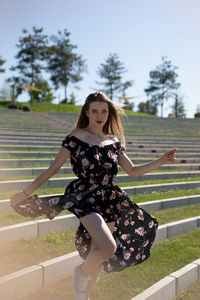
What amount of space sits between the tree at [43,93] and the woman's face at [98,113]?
2322 inches

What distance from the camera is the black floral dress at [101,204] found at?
2.91m

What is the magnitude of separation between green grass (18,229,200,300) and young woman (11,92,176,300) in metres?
0.42

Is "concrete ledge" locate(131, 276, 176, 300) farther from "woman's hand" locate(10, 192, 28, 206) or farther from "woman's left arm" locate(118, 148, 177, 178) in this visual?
"woman's hand" locate(10, 192, 28, 206)

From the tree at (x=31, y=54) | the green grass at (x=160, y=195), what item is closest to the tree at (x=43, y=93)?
the tree at (x=31, y=54)

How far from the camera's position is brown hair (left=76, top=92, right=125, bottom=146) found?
3.19m

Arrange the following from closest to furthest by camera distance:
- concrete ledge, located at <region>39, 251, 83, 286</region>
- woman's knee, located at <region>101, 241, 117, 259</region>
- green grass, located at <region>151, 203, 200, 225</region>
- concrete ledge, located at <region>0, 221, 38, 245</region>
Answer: woman's knee, located at <region>101, 241, 117, 259</region> → concrete ledge, located at <region>39, 251, 83, 286</region> → concrete ledge, located at <region>0, 221, 38, 245</region> → green grass, located at <region>151, 203, 200, 225</region>

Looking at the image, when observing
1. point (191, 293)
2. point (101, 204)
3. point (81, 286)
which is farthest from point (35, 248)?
point (191, 293)

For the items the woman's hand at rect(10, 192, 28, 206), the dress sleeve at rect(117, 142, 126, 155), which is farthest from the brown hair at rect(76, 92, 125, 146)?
the woman's hand at rect(10, 192, 28, 206)

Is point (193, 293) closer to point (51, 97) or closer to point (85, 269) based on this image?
point (85, 269)

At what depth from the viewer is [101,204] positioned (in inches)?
116

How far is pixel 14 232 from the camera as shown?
4152 mm

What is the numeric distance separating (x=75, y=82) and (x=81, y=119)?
59405 millimetres

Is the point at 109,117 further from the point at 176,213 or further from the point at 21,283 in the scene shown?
the point at 176,213


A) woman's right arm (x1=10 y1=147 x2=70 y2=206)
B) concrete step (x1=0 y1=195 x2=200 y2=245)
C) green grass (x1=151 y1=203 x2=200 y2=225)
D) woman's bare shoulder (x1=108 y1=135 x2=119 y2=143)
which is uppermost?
woman's bare shoulder (x1=108 y1=135 x2=119 y2=143)
